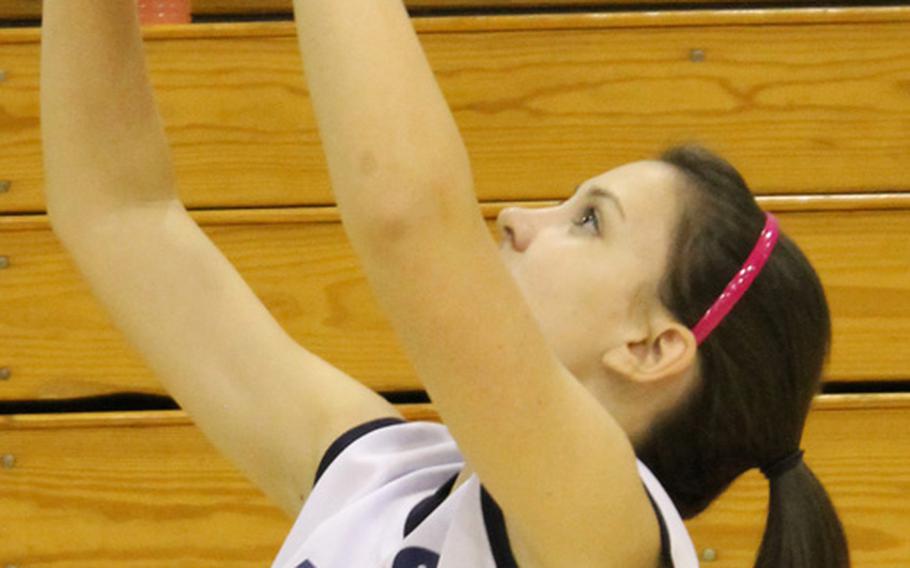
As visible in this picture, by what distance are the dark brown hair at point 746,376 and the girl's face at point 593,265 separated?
0.02m

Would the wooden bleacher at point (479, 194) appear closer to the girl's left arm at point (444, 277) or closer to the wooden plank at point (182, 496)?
the wooden plank at point (182, 496)

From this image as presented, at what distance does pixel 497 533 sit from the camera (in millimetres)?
919

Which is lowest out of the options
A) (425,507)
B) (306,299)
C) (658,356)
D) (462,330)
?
(306,299)

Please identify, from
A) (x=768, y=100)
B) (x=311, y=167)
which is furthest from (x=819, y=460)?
(x=311, y=167)

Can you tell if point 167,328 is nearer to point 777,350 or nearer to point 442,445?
point 442,445

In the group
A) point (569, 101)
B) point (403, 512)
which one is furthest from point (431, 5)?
point (403, 512)

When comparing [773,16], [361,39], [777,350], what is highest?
[361,39]

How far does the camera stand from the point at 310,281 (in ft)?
6.16

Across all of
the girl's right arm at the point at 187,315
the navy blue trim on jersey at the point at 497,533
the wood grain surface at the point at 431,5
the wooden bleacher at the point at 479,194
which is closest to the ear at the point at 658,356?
the navy blue trim on jersey at the point at 497,533

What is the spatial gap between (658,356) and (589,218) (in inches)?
4.3

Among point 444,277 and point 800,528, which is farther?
point 800,528

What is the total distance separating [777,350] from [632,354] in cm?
10

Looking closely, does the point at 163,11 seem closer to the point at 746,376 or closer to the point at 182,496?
the point at 182,496

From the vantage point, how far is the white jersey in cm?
92
